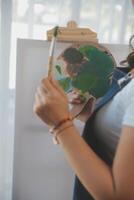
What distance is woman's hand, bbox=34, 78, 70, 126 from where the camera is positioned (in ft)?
1.75

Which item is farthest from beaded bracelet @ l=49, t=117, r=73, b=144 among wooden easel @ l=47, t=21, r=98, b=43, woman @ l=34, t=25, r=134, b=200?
wooden easel @ l=47, t=21, r=98, b=43

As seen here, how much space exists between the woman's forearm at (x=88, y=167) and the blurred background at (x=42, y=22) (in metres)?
0.66

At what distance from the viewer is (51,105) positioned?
532mm

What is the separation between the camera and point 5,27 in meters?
1.09

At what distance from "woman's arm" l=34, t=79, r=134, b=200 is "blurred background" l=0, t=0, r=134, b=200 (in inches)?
23.1

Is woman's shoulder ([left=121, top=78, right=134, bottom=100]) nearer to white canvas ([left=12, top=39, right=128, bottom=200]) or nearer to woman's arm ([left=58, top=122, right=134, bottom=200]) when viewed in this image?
woman's arm ([left=58, top=122, right=134, bottom=200])

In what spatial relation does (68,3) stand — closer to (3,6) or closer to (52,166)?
(3,6)

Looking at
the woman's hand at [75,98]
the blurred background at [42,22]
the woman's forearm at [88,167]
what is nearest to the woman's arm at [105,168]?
the woman's forearm at [88,167]

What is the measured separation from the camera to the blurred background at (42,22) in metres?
1.08

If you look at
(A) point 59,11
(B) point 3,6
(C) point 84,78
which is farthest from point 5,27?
(C) point 84,78

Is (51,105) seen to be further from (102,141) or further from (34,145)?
(34,145)

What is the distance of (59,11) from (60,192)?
2.23 feet

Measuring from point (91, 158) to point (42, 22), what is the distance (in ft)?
2.38

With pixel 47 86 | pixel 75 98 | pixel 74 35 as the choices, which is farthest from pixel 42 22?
pixel 47 86
